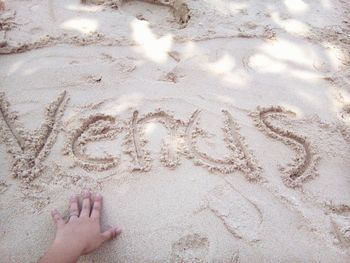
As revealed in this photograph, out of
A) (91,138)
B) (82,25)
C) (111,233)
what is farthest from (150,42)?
(111,233)

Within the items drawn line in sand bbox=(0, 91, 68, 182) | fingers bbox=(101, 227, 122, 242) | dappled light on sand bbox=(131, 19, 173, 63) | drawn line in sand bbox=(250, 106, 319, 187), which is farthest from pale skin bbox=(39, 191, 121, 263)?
dappled light on sand bbox=(131, 19, 173, 63)

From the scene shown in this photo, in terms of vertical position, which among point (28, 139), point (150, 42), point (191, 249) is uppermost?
point (150, 42)

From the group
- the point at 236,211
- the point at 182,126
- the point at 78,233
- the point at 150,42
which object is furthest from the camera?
the point at 150,42

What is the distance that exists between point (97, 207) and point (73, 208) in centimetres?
11

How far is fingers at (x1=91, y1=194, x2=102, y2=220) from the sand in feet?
0.16

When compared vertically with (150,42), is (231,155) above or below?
below

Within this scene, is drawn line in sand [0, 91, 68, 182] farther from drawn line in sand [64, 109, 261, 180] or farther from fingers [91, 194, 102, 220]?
fingers [91, 194, 102, 220]

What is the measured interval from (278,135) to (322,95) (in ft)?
1.48

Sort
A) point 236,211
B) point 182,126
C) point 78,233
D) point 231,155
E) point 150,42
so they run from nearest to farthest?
point 78,233 < point 236,211 < point 231,155 < point 182,126 < point 150,42

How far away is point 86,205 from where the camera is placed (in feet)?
5.60

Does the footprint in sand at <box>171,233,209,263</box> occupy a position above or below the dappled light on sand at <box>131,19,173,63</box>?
below

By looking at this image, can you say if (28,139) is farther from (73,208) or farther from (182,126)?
(182,126)

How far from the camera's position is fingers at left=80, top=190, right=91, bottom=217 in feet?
5.50

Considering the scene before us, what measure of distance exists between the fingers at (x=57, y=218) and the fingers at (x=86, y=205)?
88mm
